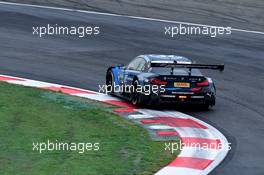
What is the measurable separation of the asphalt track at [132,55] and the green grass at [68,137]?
5.93 feet

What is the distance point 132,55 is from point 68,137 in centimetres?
1168

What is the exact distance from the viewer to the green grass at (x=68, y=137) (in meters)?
12.2

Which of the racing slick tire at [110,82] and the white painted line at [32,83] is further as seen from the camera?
the white painted line at [32,83]

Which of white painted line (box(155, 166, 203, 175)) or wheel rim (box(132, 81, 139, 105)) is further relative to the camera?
wheel rim (box(132, 81, 139, 105))

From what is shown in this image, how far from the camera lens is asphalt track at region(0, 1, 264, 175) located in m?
17.2

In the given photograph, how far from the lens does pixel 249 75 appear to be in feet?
76.0

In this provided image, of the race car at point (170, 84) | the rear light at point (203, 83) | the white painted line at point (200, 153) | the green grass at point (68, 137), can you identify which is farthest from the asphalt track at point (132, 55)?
the green grass at point (68, 137)

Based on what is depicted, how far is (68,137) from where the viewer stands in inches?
568

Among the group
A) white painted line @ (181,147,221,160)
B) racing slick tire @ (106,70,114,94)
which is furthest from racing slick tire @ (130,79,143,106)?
white painted line @ (181,147,221,160)

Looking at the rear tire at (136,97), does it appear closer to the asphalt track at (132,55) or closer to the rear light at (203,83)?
the asphalt track at (132,55)

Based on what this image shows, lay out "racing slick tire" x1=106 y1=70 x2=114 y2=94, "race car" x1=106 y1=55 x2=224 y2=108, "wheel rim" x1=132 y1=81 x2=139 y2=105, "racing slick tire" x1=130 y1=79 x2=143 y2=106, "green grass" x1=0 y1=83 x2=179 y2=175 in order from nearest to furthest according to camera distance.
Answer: "green grass" x1=0 y1=83 x2=179 y2=175
"race car" x1=106 y1=55 x2=224 y2=108
"racing slick tire" x1=130 y1=79 x2=143 y2=106
"wheel rim" x1=132 y1=81 x2=139 y2=105
"racing slick tire" x1=106 y1=70 x2=114 y2=94

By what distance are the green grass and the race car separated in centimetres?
92

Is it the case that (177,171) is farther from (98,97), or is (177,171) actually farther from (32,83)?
(32,83)

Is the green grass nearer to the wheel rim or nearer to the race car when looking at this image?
the wheel rim
